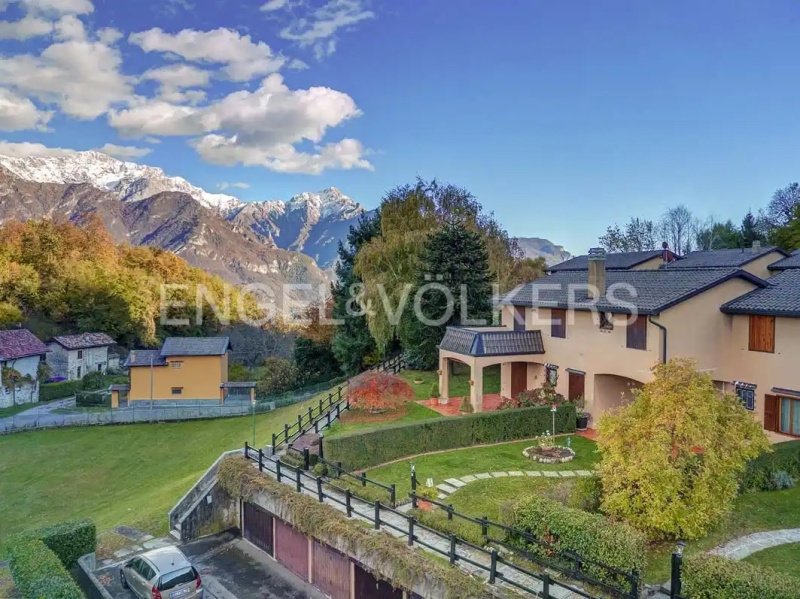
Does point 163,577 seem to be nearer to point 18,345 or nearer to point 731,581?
point 731,581

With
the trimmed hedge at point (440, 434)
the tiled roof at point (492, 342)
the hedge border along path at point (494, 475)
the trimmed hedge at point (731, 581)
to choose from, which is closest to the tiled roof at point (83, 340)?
the tiled roof at point (492, 342)

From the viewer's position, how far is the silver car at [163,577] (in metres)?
12.9

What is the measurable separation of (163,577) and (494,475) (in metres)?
9.71

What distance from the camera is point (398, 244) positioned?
34438 mm

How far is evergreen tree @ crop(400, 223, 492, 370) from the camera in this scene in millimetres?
31812

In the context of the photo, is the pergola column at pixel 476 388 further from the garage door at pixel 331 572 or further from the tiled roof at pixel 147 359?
the tiled roof at pixel 147 359

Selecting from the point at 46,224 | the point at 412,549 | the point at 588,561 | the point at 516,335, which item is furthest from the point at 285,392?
the point at 46,224

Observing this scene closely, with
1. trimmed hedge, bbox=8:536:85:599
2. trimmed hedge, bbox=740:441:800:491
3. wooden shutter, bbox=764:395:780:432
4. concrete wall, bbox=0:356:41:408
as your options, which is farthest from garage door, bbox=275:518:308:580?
concrete wall, bbox=0:356:41:408

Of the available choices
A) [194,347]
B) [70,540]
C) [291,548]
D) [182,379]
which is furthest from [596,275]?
[182,379]

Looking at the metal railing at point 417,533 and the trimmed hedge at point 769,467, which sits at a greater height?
the trimmed hedge at point 769,467

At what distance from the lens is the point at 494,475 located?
16938 millimetres

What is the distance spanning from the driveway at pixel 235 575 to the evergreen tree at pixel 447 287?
1752 cm

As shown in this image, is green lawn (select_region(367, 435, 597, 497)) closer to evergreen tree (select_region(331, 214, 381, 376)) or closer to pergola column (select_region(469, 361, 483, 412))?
pergola column (select_region(469, 361, 483, 412))

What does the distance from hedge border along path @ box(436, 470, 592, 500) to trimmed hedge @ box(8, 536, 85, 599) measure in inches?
370
